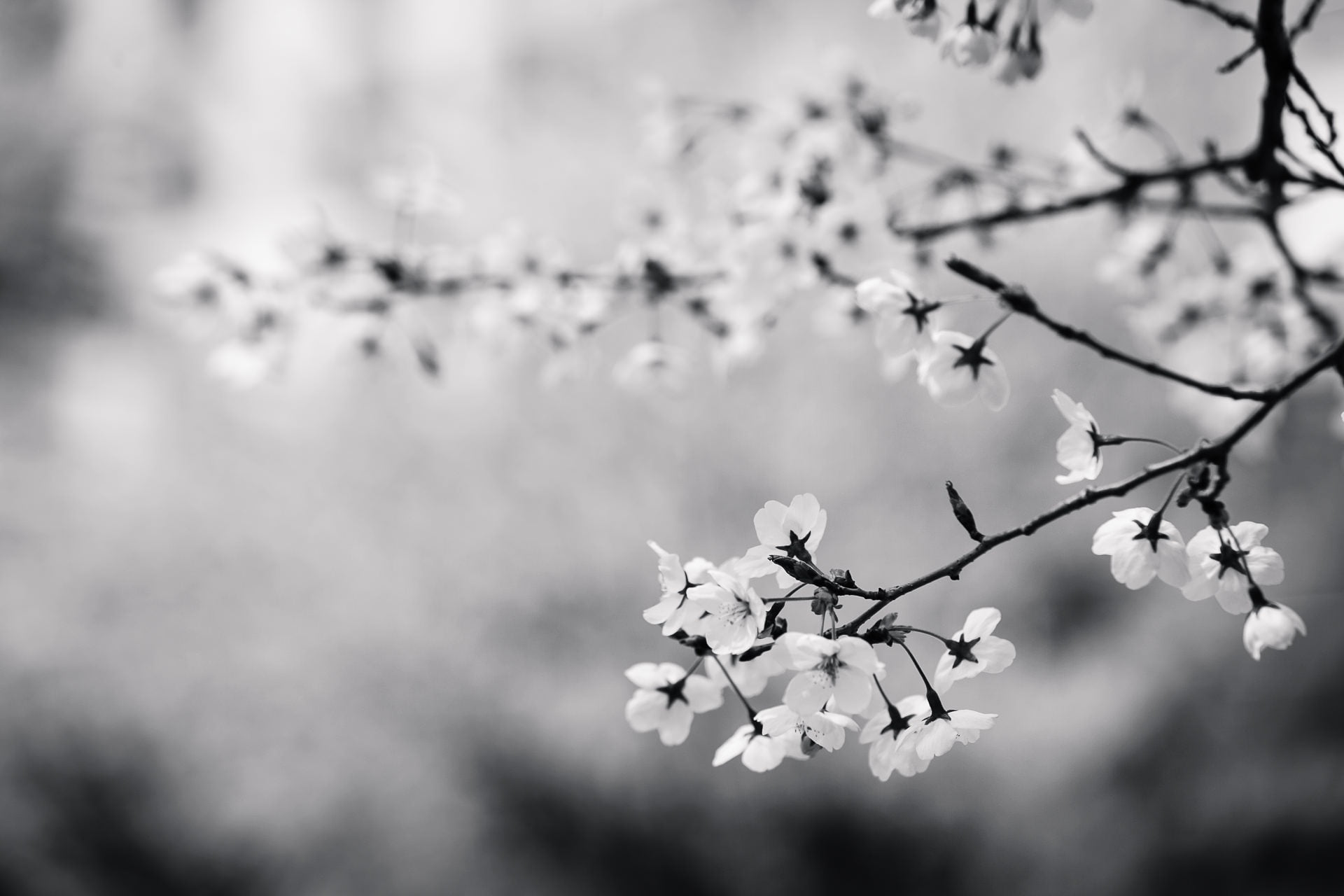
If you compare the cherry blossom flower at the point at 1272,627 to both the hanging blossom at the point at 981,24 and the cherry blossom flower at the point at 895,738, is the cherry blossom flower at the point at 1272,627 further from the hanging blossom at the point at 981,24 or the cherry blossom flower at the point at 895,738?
the hanging blossom at the point at 981,24

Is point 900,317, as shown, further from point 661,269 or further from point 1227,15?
point 661,269

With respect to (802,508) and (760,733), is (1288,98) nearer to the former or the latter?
(802,508)

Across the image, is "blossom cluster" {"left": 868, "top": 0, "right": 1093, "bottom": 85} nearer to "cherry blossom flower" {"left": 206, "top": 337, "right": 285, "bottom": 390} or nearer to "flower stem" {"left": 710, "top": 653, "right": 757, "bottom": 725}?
"flower stem" {"left": 710, "top": 653, "right": 757, "bottom": 725}

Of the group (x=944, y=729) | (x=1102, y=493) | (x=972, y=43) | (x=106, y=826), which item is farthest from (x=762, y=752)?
(x=106, y=826)

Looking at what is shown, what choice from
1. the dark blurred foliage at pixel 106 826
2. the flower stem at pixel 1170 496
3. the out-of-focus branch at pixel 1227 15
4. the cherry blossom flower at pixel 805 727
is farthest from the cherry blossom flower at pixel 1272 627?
the dark blurred foliage at pixel 106 826

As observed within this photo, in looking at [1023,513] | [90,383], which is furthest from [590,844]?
[90,383]

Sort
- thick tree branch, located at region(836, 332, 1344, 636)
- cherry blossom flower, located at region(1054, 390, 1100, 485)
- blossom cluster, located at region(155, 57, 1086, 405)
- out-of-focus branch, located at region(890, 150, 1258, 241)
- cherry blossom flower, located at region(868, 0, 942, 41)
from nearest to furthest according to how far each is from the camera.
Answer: thick tree branch, located at region(836, 332, 1344, 636) → cherry blossom flower, located at region(1054, 390, 1100, 485) → cherry blossom flower, located at region(868, 0, 942, 41) → out-of-focus branch, located at region(890, 150, 1258, 241) → blossom cluster, located at region(155, 57, 1086, 405)

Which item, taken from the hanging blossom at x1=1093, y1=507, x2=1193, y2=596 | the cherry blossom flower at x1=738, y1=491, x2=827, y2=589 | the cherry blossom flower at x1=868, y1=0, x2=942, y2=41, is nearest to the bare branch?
the hanging blossom at x1=1093, y1=507, x2=1193, y2=596
